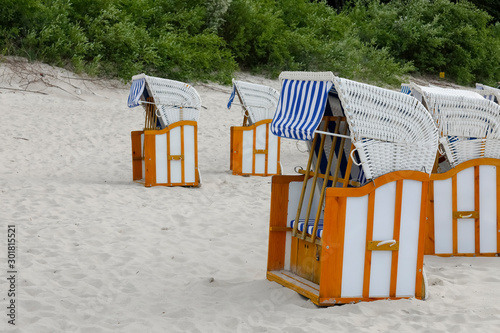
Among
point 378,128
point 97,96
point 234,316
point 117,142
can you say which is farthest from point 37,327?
point 97,96

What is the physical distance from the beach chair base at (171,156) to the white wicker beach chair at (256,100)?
155cm

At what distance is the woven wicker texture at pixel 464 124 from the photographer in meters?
5.23

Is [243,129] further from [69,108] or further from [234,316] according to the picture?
[234,316]

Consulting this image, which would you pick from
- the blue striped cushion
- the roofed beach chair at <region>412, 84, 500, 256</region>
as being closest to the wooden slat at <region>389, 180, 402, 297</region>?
the blue striped cushion

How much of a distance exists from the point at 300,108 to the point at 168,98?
5.21m

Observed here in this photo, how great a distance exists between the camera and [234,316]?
3947 millimetres

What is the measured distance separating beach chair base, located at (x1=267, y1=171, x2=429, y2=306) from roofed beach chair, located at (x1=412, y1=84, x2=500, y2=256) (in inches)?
49.2

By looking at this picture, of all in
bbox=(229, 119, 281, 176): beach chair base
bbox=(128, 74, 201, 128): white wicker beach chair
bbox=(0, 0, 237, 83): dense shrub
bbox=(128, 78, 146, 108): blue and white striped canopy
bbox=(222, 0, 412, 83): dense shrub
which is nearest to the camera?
bbox=(128, 78, 146, 108): blue and white striped canopy

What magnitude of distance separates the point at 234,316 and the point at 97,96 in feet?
40.5

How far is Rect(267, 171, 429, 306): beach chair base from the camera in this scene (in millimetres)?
3953

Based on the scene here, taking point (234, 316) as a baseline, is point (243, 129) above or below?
above

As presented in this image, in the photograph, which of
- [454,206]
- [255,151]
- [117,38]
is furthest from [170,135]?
[117,38]

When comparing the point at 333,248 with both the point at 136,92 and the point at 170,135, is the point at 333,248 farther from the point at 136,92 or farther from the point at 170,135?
the point at 136,92

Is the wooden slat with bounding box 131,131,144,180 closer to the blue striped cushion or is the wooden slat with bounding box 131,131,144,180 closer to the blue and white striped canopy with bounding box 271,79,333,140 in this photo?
the blue striped cushion
